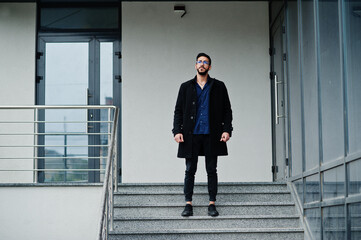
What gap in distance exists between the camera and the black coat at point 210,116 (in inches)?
212

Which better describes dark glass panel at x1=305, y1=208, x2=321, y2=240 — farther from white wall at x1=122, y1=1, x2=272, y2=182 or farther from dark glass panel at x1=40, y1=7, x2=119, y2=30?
dark glass panel at x1=40, y1=7, x2=119, y2=30

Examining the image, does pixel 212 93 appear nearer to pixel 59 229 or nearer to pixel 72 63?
pixel 59 229

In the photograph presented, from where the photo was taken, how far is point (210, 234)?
512 centimetres

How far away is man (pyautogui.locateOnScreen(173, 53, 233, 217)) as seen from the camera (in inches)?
212

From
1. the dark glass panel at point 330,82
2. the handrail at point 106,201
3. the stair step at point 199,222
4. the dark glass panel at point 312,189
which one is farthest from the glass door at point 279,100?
the handrail at point 106,201

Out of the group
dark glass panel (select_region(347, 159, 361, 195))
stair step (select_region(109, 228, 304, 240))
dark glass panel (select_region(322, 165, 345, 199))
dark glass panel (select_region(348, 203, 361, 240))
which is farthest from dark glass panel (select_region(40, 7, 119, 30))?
dark glass panel (select_region(348, 203, 361, 240))

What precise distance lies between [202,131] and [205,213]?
762 millimetres

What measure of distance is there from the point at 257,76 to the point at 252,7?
0.92 meters

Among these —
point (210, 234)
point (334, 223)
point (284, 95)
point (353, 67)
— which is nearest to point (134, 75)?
point (284, 95)

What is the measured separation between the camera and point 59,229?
5.81m

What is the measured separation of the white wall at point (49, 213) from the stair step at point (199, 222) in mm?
559

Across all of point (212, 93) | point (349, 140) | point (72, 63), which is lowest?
point (349, 140)

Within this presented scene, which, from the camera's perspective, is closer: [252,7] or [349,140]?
[349,140]

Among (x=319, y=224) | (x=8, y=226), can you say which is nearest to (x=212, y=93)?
(x=319, y=224)
